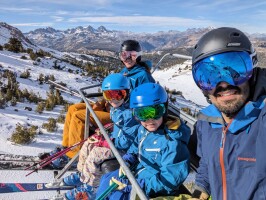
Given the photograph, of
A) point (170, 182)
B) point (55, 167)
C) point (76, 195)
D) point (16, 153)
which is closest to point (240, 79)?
point (170, 182)

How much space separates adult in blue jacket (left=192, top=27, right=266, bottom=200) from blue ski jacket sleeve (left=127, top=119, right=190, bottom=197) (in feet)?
1.94

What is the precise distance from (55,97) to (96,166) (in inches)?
287

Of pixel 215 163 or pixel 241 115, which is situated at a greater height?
pixel 241 115

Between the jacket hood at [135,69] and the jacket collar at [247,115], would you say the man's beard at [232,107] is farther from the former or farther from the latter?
the jacket hood at [135,69]

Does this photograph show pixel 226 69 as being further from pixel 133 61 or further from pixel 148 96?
pixel 133 61

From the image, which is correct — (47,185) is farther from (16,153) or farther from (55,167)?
(16,153)

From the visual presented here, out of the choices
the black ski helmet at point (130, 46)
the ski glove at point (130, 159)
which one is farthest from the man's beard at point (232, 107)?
the black ski helmet at point (130, 46)

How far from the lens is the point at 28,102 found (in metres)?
10.4

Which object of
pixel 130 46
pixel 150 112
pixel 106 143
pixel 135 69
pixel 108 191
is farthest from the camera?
pixel 130 46

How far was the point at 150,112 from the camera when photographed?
125 inches

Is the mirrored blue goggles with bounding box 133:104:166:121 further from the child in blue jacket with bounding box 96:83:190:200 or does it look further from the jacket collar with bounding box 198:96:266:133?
the jacket collar with bounding box 198:96:266:133

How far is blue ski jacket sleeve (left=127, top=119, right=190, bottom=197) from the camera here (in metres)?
2.88

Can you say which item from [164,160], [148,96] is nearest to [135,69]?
[148,96]

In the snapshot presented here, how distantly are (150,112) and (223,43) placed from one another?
1260 millimetres
